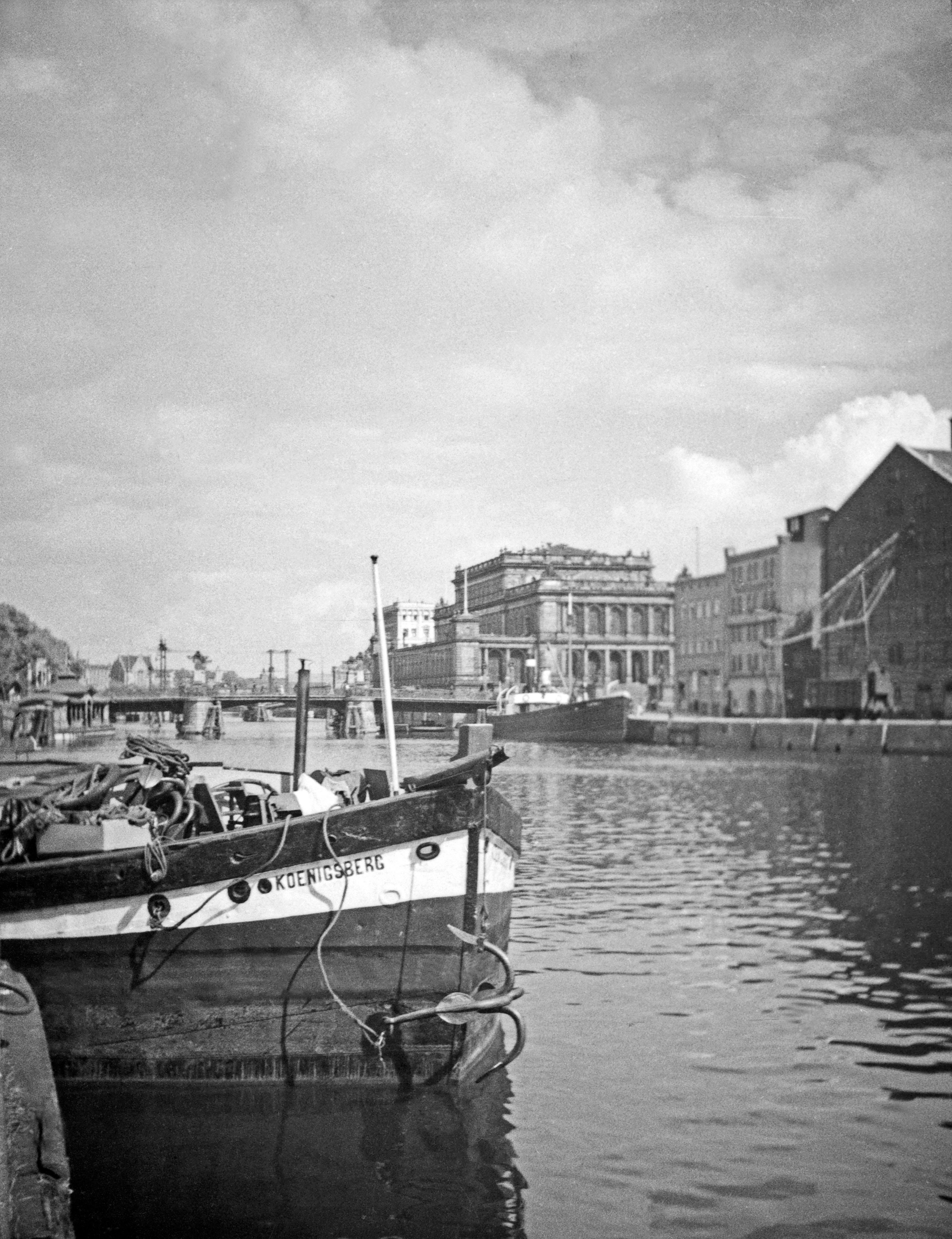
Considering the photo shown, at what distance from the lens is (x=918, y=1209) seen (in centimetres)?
859

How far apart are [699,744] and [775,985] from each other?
2459 inches

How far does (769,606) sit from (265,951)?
9204 cm

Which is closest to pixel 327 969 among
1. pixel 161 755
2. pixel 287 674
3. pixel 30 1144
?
pixel 161 755

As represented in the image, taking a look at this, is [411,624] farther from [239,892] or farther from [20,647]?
[239,892]

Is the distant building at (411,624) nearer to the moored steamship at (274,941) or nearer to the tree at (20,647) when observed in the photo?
the tree at (20,647)

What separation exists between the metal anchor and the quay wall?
52.7 m

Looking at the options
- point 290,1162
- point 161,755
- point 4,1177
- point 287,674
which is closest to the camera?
point 4,1177

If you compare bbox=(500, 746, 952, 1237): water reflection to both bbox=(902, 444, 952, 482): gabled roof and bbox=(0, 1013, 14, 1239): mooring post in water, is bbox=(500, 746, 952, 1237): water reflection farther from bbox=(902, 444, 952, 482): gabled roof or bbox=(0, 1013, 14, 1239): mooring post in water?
bbox=(902, 444, 952, 482): gabled roof

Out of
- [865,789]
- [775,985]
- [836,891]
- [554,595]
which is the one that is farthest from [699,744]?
[554,595]

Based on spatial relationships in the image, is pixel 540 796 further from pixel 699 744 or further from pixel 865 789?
pixel 699 744

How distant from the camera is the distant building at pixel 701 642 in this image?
351ft

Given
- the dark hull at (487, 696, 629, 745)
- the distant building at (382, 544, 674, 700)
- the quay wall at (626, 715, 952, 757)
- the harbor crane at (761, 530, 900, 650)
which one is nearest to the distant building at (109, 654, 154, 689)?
the dark hull at (487, 696, 629, 745)

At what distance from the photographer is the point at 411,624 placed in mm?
166625

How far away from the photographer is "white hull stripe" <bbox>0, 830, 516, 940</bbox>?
1004cm
